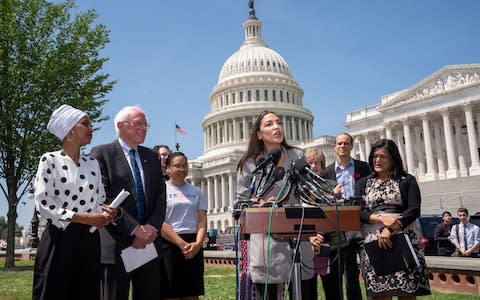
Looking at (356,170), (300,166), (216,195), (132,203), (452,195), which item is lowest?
(132,203)

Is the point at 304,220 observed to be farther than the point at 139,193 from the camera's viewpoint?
No

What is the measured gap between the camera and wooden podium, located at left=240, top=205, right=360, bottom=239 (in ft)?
12.4

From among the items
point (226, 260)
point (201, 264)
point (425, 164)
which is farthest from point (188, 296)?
point (425, 164)

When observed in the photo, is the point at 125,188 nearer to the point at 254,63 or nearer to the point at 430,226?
the point at 430,226

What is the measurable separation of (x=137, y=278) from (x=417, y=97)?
188 ft

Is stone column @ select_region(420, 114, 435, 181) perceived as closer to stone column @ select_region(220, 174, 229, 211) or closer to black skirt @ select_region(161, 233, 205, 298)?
stone column @ select_region(220, 174, 229, 211)

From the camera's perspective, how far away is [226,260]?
1964cm

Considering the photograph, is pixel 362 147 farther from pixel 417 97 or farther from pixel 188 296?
pixel 188 296

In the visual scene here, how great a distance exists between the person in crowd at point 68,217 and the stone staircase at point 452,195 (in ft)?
114

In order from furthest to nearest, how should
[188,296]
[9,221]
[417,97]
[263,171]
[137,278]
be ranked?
1. [417,97]
2. [9,221]
3. [188,296]
4. [137,278]
5. [263,171]

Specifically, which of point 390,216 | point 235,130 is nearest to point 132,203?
point 390,216

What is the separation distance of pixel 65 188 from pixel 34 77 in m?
22.0

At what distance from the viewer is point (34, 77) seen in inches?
946

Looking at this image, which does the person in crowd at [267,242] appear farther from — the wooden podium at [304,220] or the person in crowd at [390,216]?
the person in crowd at [390,216]
